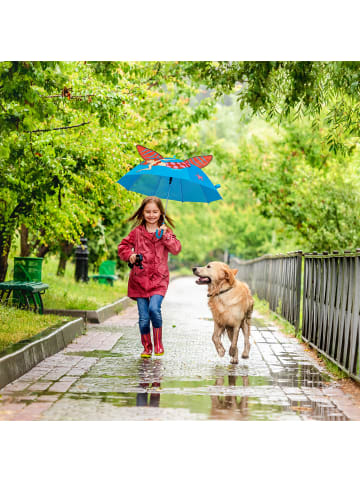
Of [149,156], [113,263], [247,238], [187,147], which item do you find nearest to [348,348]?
[149,156]

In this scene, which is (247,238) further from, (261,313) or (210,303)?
(210,303)

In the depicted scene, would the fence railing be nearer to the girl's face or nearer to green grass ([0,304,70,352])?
the girl's face

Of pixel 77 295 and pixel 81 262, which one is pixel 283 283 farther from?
pixel 81 262

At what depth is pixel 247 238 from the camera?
5769 cm

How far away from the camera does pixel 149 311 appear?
9.84 m

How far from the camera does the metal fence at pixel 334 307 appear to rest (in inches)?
330

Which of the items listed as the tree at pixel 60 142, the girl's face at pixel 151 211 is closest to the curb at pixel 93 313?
the tree at pixel 60 142

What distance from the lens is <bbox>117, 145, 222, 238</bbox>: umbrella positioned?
973 centimetres

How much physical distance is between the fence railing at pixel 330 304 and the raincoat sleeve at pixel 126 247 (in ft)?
8.53

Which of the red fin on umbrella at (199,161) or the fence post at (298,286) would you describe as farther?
the fence post at (298,286)

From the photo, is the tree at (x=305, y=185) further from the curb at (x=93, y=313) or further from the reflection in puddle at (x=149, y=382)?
the reflection in puddle at (x=149, y=382)

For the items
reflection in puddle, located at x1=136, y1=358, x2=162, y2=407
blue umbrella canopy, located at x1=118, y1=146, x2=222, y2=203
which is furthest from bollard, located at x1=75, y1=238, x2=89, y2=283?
reflection in puddle, located at x1=136, y1=358, x2=162, y2=407

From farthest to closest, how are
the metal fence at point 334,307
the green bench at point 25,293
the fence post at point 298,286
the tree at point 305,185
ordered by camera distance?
the tree at point 305,185, the fence post at point 298,286, the green bench at point 25,293, the metal fence at point 334,307

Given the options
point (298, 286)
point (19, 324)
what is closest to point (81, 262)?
point (298, 286)
